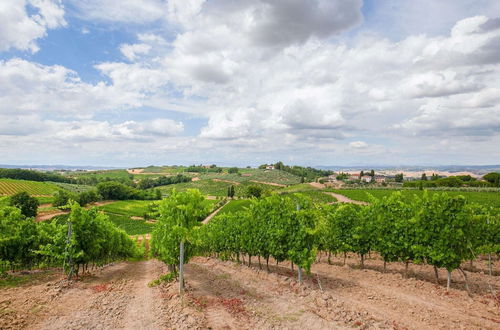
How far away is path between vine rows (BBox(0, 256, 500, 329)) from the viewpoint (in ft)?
37.0

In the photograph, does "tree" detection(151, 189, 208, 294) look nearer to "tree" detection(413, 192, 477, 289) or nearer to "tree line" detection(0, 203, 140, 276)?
"tree line" detection(0, 203, 140, 276)

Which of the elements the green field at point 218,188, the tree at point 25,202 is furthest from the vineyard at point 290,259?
the green field at point 218,188

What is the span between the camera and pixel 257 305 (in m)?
13.3

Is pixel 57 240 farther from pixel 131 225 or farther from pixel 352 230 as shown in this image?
pixel 131 225

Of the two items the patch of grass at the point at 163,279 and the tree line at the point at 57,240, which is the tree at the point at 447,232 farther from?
the tree line at the point at 57,240

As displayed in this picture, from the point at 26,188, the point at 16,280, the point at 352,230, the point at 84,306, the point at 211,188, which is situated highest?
the point at 352,230

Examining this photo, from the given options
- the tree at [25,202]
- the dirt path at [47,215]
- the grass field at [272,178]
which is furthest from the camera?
the grass field at [272,178]

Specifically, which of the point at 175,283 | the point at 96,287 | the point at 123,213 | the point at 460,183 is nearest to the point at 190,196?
the point at 175,283

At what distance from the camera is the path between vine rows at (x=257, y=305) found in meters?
11.3

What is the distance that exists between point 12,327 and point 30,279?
33.7ft

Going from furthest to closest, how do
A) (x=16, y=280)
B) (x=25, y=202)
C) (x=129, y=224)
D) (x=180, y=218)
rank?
(x=129, y=224), (x=25, y=202), (x=16, y=280), (x=180, y=218)

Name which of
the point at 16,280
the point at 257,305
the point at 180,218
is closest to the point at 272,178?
the point at 16,280

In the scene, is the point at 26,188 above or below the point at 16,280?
above

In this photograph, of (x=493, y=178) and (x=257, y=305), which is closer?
(x=257, y=305)
